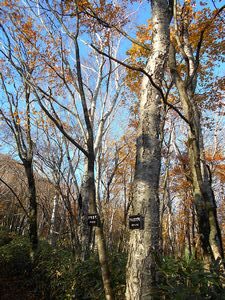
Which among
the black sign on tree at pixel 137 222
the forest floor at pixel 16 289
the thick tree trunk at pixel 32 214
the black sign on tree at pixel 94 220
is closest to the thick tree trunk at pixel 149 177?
the black sign on tree at pixel 137 222

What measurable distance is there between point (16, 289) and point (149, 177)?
199 inches

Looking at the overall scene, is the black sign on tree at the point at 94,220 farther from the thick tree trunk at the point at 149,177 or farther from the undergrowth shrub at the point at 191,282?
the undergrowth shrub at the point at 191,282

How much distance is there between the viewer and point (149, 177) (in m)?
2.77

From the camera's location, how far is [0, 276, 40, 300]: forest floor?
18.1ft

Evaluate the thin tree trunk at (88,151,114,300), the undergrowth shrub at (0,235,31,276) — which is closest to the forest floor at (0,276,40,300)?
the undergrowth shrub at (0,235,31,276)

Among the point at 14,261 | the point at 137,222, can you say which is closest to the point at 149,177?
the point at 137,222

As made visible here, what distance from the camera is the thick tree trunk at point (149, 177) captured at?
2.49m

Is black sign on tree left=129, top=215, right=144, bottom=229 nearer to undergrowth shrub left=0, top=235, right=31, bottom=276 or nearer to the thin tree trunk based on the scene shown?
the thin tree trunk

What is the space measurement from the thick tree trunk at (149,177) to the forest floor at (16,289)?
13.1 ft

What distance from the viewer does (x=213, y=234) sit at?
336 centimetres

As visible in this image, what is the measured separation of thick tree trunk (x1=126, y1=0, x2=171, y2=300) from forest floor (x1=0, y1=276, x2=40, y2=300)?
4003mm

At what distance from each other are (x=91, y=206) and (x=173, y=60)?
202cm

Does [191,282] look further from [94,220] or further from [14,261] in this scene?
[14,261]

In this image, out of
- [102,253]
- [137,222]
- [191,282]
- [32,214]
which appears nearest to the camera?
[191,282]
